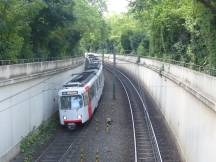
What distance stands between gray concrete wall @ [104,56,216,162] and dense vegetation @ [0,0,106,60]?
36.1ft

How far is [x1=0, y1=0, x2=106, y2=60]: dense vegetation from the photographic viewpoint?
107ft

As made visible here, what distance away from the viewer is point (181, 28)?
45500 millimetres

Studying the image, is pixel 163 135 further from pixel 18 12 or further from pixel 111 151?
pixel 18 12

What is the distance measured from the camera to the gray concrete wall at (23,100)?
2624cm

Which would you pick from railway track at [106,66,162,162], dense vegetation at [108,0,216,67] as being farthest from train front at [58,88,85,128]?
dense vegetation at [108,0,216,67]

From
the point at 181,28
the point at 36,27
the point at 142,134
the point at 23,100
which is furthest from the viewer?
the point at 181,28

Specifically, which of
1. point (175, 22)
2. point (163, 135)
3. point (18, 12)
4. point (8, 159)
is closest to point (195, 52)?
point (163, 135)

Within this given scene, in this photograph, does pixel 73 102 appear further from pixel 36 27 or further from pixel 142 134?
pixel 36 27

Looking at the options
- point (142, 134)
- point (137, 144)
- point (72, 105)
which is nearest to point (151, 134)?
point (142, 134)

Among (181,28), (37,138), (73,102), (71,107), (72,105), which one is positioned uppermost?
(181,28)

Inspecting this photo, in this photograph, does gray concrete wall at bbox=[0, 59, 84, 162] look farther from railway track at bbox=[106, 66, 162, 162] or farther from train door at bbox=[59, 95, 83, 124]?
railway track at bbox=[106, 66, 162, 162]

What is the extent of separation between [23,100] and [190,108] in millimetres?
10785

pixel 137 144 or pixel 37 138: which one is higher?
pixel 37 138

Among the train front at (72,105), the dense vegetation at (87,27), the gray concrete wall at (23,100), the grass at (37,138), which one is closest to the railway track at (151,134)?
the train front at (72,105)
